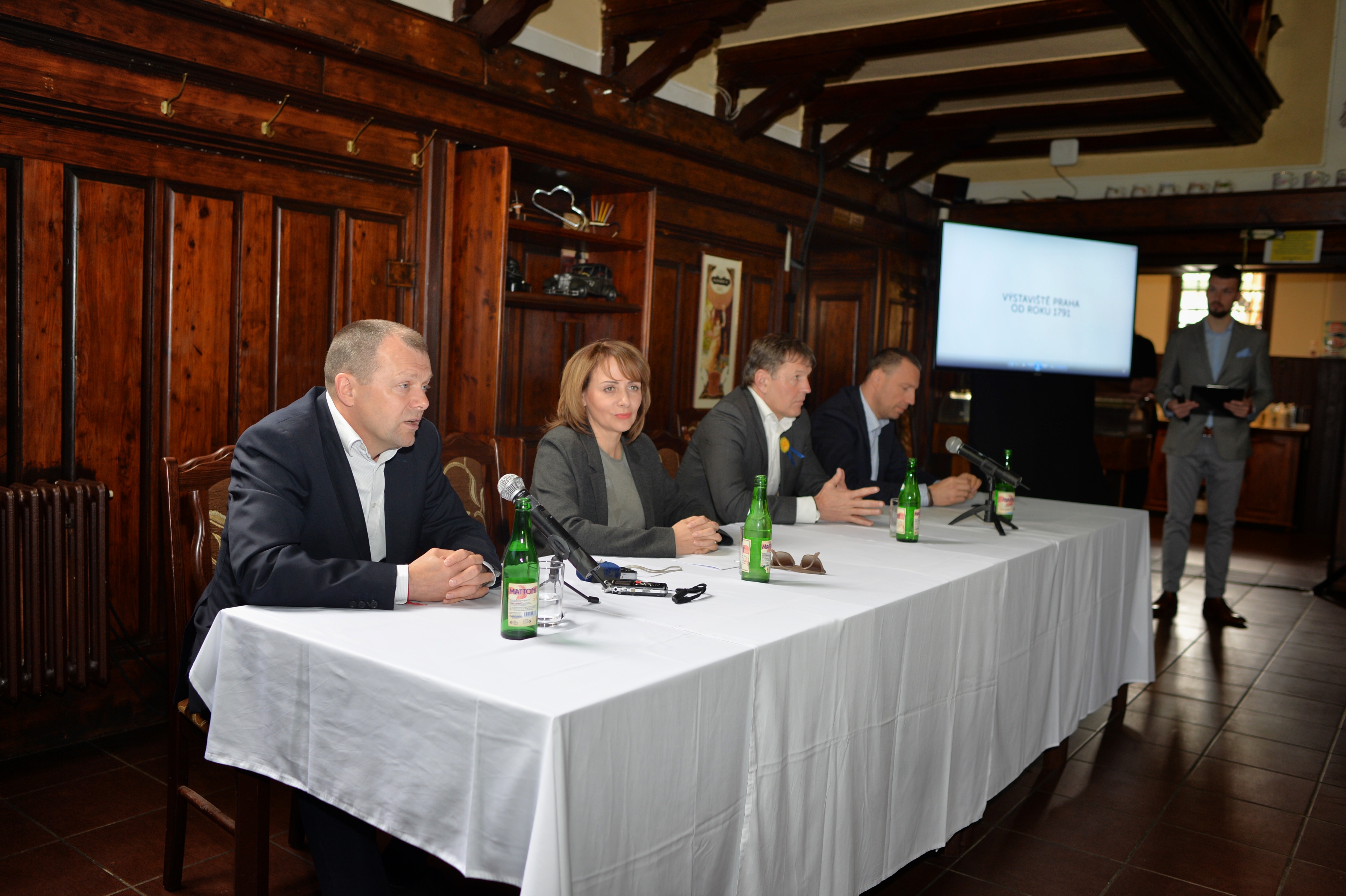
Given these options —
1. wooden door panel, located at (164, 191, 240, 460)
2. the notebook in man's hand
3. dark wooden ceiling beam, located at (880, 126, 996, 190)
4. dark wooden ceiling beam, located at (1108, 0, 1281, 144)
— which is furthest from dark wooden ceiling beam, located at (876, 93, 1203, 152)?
wooden door panel, located at (164, 191, 240, 460)

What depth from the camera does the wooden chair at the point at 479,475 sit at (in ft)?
9.00

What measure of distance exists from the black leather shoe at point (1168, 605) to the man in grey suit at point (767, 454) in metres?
2.82

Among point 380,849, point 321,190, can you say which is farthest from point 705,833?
point 321,190

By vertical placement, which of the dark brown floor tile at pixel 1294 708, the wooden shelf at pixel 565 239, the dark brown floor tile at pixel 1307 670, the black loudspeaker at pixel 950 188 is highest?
the black loudspeaker at pixel 950 188

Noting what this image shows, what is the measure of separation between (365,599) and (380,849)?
0.92 metres

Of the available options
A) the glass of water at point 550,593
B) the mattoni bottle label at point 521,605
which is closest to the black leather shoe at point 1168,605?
the glass of water at point 550,593

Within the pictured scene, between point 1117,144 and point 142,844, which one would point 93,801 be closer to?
point 142,844

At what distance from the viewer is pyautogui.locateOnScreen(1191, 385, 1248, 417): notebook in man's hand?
5207mm

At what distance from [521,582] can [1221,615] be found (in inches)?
192

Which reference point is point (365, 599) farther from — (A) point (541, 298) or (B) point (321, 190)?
(A) point (541, 298)

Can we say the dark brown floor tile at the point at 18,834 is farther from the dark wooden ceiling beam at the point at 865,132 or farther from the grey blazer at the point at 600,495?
the dark wooden ceiling beam at the point at 865,132

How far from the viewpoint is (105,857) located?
2346 mm

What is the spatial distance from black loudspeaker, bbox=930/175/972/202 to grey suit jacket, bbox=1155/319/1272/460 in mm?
2153

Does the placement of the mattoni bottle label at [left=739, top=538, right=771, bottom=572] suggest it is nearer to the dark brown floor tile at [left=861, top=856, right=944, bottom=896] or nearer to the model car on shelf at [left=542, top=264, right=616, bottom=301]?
the dark brown floor tile at [left=861, top=856, right=944, bottom=896]
